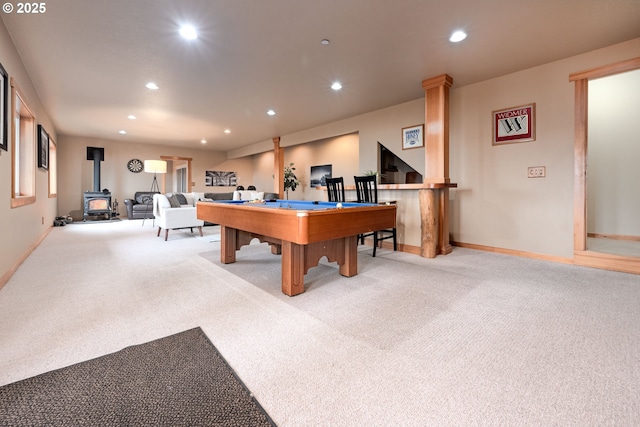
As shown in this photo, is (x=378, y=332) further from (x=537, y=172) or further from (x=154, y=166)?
(x=154, y=166)

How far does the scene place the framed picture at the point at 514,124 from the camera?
3623mm

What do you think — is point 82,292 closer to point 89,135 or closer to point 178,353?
point 178,353

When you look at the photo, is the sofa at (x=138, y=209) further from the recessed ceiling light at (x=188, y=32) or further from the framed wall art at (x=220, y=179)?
the recessed ceiling light at (x=188, y=32)

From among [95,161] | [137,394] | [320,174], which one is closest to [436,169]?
[137,394]

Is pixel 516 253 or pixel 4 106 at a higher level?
pixel 4 106

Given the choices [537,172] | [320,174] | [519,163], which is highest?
[320,174]

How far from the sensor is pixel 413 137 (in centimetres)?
487

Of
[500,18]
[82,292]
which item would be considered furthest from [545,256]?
[82,292]

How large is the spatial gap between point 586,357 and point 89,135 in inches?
417

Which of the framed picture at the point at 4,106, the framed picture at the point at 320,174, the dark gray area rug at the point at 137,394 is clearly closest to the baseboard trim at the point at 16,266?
the framed picture at the point at 4,106

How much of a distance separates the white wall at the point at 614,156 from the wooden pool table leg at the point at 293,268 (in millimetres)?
5053

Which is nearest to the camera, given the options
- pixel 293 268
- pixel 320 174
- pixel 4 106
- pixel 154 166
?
pixel 293 268

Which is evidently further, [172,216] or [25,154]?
[172,216]

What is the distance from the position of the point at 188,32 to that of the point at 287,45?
98 cm
